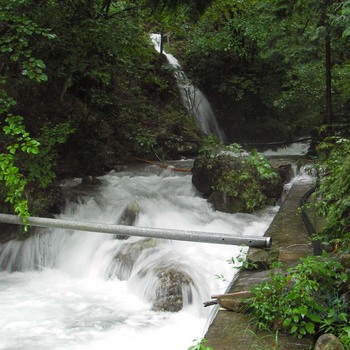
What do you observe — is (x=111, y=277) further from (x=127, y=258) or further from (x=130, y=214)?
(x=130, y=214)

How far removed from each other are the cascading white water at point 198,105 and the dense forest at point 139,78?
14.4 inches

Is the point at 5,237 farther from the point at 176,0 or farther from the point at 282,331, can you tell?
the point at 282,331

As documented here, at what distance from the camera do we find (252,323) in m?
3.31

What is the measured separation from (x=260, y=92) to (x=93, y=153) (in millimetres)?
8963

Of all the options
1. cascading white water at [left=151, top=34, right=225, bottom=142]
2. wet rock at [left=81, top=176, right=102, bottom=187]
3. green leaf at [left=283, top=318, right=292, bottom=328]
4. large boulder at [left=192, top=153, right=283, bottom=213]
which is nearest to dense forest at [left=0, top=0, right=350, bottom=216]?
cascading white water at [left=151, top=34, right=225, bottom=142]

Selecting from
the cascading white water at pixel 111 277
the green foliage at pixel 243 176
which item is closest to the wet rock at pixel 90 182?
the cascading white water at pixel 111 277

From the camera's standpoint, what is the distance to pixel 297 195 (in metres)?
7.68

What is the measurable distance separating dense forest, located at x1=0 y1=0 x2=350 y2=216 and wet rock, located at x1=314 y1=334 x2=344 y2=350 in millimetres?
3167

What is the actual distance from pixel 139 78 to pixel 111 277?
6612 mm

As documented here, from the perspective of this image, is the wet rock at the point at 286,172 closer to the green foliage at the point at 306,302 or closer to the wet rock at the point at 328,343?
the green foliage at the point at 306,302

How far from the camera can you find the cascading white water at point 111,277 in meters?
4.69

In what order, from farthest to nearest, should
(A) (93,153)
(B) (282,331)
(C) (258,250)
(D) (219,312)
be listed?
(A) (93,153), (C) (258,250), (D) (219,312), (B) (282,331)

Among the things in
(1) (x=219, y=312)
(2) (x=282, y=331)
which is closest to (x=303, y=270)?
(2) (x=282, y=331)

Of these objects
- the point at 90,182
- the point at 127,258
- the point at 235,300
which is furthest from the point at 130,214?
the point at 235,300
